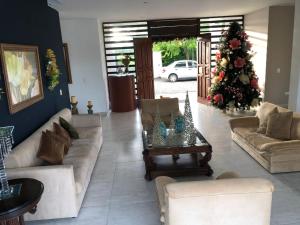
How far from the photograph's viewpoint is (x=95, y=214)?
302cm

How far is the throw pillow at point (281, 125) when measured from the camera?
4.07m

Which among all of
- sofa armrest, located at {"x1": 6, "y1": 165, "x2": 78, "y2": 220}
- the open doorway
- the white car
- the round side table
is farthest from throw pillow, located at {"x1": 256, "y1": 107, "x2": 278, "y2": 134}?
the white car

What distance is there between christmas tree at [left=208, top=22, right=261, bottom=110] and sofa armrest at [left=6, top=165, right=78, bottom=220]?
466 cm

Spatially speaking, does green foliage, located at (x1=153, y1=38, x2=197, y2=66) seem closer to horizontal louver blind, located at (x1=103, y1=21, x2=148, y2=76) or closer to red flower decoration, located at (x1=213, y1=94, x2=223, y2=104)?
horizontal louver blind, located at (x1=103, y1=21, x2=148, y2=76)

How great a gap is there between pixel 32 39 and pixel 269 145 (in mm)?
3846

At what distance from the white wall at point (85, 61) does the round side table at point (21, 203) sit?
18.2ft

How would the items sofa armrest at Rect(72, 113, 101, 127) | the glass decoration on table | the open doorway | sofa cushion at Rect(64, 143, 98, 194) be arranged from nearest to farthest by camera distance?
the glass decoration on table < sofa cushion at Rect(64, 143, 98, 194) < sofa armrest at Rect(72, 113, 101, 127) < the open doorway

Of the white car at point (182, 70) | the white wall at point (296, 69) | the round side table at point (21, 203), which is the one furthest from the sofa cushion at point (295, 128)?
the white car at point (182, 70)

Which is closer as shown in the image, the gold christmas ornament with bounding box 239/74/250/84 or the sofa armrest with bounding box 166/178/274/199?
the sofa armrest with bounding box 166/178/274/199

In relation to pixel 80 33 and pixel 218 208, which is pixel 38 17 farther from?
pixel 218 208

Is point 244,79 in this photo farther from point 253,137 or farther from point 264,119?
point 253,137

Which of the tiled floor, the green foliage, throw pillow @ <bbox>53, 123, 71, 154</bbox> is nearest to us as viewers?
the tiled floor

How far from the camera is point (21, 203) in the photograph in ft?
6.81

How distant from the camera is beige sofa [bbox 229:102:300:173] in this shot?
365 cm
